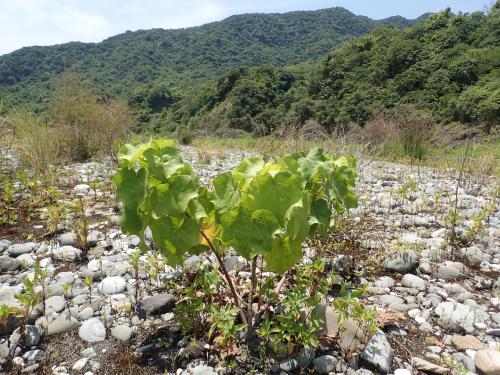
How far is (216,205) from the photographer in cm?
152

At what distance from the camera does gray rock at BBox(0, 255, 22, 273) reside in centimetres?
281

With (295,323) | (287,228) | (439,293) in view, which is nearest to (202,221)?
(287,228)

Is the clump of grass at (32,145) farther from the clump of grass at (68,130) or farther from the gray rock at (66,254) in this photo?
the gray rock at (66,254)

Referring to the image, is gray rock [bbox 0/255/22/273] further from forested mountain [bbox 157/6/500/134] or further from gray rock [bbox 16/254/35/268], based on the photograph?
forested mountain [bbox 157/6/500/134]

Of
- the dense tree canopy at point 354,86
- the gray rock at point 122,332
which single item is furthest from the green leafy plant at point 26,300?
the dense tree canopy at point 354,86

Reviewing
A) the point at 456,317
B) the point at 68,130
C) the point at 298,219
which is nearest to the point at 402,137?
the point at 68,130

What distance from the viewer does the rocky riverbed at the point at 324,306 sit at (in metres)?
1.82

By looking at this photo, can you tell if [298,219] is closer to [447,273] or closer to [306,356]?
[306,356]

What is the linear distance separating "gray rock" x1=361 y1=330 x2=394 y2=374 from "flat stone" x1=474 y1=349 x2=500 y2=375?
1.25 feet

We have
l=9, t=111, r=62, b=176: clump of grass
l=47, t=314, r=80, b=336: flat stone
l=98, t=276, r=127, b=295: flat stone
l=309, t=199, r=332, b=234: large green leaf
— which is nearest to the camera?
l=309, t=199, r=332, b=234: large green leaf

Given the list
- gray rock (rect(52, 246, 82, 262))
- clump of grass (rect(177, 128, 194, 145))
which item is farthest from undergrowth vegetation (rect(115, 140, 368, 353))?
clump of grass (rect(177, 128, 194, 145))

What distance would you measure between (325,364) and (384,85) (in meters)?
28.1

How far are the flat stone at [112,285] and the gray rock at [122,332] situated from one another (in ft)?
1.43

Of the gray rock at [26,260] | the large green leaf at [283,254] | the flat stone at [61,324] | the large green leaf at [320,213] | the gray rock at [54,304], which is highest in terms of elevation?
the large green leaf at [320,213]
